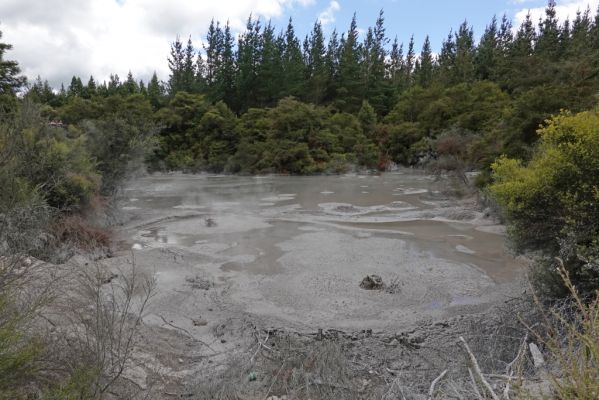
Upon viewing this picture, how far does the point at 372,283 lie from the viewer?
Result: 7141mm

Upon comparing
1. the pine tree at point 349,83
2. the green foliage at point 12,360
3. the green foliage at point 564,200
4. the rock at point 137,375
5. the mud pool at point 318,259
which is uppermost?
the pine tree at point 349,83

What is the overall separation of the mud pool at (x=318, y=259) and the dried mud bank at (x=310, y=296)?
1.4 inches

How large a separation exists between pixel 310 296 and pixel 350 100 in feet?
132

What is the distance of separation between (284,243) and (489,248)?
4.63 metres

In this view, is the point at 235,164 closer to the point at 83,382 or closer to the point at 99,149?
the point at 99,149

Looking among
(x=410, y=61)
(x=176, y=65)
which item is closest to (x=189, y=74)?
(x=176, y=65)

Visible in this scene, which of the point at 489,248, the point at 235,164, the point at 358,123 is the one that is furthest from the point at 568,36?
the point at 489,248

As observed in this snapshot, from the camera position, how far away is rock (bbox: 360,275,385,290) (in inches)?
280

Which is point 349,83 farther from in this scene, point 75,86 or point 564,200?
point 564,200

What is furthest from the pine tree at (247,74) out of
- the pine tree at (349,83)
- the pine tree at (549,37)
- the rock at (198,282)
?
the rock at (198,282)

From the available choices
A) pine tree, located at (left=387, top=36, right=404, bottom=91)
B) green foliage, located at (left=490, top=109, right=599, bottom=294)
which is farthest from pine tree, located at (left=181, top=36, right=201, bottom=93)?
green foliage, located at (left=490, top=109, right=599, bottom=294)

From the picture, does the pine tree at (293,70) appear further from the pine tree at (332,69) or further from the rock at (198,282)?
the rock at (198,282)

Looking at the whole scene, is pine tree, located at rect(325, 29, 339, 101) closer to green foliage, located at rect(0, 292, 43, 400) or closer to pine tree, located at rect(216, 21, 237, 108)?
pine tree, located at rect(216, 21, 237, 108)

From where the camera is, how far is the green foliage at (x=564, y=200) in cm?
471
